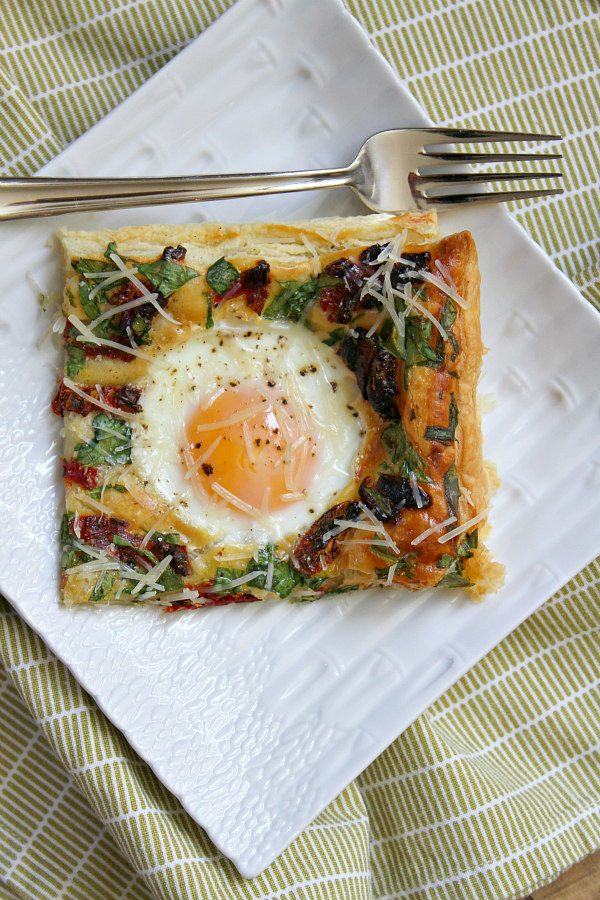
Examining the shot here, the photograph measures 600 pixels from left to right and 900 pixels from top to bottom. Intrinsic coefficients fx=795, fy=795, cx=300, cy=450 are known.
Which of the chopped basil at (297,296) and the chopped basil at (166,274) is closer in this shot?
the chopped basil at (166,274)

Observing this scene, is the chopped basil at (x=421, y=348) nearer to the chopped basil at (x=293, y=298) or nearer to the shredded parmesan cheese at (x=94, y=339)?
the chopped basil at (x=293, y=298)

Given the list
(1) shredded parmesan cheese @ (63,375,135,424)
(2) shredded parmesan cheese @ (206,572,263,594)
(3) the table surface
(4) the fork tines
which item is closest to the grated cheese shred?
(1) shredded parmesan cheese @ (63,375,135,424)

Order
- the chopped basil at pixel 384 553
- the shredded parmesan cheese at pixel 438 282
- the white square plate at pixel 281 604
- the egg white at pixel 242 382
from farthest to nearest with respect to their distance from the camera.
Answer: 1. the white square plate at pixel 281 604
2. the egg white at pixel 242 382
3. the chopped basil at pixel 384 553
4. the shredded parmesan cheese at pixel 438 282

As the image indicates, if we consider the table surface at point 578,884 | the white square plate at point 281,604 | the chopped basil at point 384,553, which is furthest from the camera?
the table surface at point 578,884

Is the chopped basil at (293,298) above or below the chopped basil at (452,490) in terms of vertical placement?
above

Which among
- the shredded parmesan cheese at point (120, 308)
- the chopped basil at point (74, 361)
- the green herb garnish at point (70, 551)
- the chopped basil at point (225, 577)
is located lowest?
the chopped basil at point (225, 577)

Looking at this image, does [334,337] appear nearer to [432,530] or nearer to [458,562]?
[432,530]

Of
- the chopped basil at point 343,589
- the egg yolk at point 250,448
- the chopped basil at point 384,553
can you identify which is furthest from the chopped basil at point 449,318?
the chopped basil at point 343,589

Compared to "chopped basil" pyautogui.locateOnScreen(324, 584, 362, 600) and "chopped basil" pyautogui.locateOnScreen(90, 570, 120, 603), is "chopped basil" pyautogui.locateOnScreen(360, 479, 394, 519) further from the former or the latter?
"chopped basil" pyautogui.locateOnScreen(90, 570, 120, 603)
